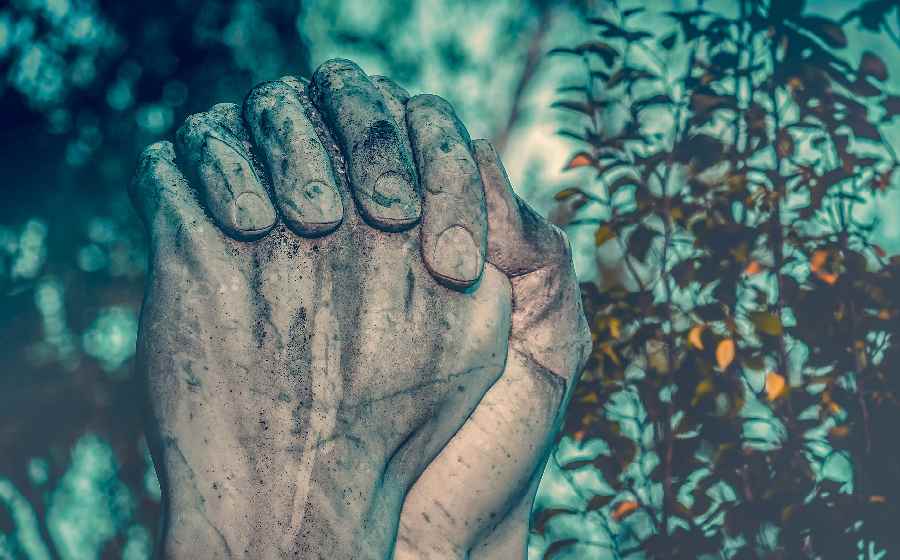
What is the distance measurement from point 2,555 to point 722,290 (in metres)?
2.46

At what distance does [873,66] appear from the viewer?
8.09 feet

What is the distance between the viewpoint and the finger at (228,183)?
1.12 meters

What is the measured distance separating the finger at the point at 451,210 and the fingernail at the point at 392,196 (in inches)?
1.2

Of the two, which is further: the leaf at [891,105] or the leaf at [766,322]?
the leaf at [891,105]

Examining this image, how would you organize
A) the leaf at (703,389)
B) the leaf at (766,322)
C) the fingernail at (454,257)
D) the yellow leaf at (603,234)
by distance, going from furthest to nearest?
the yellow leaf at (603,234)
the leaf at (703,389)
the leaf at (766,322)
the fingernail at (454,257)

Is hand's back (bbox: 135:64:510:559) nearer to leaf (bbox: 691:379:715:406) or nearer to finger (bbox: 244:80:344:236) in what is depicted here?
finger (bbox: 244:80:344:236)

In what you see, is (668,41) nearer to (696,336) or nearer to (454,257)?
(696,336)

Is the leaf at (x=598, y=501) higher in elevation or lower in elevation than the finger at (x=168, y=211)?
lower

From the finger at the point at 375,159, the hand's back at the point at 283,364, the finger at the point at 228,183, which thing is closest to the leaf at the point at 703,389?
the hand's back at the point at 283,364

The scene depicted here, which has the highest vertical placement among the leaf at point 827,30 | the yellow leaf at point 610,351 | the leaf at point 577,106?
the leaf at point 827,30

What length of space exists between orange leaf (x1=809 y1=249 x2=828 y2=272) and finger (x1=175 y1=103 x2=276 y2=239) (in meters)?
1.57

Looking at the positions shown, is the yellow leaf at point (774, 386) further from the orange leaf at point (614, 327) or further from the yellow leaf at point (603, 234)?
the yellow leaf at point (603, 234)

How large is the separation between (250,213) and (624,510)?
1.45 m

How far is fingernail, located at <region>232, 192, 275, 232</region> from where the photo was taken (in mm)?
1116
